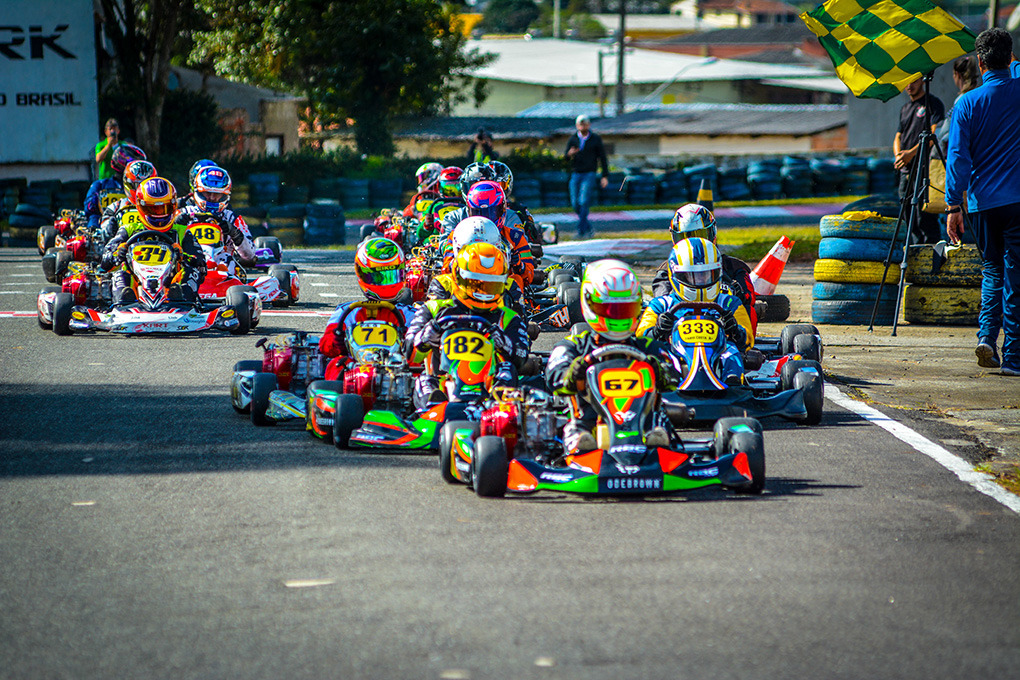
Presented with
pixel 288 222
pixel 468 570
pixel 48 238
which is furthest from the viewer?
pixel 288 222

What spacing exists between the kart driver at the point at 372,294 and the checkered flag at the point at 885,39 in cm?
468

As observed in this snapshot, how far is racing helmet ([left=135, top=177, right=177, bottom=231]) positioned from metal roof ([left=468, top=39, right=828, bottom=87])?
157ft

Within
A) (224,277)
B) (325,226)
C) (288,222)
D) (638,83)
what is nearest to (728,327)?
(224,277)

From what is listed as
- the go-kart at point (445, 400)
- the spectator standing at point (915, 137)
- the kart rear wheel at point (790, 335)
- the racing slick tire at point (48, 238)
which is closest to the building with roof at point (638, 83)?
the racing slick tire at point (48, 238)

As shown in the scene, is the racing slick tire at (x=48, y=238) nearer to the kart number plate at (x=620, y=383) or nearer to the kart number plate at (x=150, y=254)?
the kart number plate at (x=150, y=254)

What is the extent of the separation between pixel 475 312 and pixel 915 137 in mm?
6142

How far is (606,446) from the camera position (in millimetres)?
5949

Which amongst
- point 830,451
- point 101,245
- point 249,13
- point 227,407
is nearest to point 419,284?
point 227,407

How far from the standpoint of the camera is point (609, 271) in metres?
6.30

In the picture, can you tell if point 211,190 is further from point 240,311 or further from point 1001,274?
point 1001,274

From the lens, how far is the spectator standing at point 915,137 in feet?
37.4

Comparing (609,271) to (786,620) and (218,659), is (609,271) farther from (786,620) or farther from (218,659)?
(218,659)

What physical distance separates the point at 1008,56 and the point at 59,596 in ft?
22.7

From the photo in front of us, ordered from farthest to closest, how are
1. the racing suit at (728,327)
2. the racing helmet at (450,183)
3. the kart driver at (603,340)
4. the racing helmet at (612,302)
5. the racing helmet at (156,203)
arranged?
1. the racing helmet at (450,183)
2. the racing helmet at (156,203)
3. the racing suit at (728,327)
4. the racing helmet at (612,302)
5. the kart driver at (603,340)
